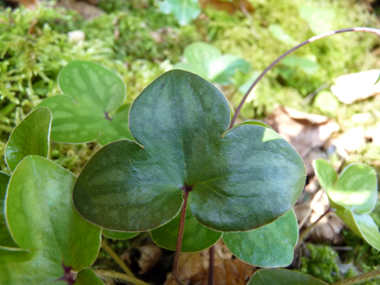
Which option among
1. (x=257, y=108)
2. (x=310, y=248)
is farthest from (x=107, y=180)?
(x=257, y=108)

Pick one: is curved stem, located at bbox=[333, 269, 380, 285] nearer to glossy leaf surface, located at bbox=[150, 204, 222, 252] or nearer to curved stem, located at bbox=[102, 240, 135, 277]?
glossy leaf surface, located at bbox=[150, 204, 222, 252]

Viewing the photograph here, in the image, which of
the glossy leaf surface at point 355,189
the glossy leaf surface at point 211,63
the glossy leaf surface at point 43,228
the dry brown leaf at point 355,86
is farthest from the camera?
the dry brown leaf at point 355,86

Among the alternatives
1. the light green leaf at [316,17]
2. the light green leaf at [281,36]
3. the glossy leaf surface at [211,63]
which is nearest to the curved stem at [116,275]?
the glossy leaf surface at [211,63]

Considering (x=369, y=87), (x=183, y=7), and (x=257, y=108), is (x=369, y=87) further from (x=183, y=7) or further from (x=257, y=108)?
(x=183, y=7)

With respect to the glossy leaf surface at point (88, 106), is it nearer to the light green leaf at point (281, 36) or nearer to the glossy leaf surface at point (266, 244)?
the glossy leaf surface at point (266, 244)

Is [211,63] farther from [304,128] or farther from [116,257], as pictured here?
[116,257]

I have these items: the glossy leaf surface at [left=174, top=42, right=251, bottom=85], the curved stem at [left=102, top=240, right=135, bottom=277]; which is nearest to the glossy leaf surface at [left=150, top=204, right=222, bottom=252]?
the curved stem at [left=102, top=240, right=135, bottom=277]

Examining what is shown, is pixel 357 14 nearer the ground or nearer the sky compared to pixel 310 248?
nearer the sky
